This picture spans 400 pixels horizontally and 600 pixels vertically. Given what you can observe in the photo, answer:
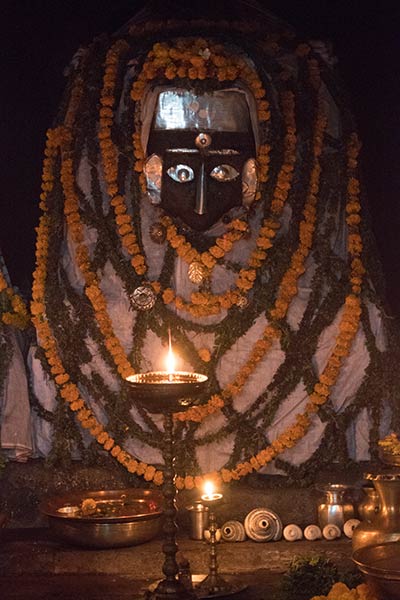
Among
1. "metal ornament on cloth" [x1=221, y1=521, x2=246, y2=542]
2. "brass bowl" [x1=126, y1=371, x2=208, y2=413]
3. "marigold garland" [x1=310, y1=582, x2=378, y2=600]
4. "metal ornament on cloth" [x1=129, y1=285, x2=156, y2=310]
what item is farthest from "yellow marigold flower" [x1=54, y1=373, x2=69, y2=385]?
"marigold garland" [x1=310, y1=582, x2=378, y2=600]

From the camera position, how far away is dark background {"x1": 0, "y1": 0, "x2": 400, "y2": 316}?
27.3 feet

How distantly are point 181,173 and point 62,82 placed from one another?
→ 1.48m

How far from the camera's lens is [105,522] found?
254 inches

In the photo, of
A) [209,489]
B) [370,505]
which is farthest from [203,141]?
[370,505]

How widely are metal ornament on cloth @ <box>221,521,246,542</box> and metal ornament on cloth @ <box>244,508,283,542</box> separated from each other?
0.04m

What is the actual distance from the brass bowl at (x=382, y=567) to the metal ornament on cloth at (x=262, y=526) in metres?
1.63

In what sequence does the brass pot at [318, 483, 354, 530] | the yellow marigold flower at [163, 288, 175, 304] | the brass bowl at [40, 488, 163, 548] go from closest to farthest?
the brass bowl at [40, 488, 163, 548] < the brass pot at [318, 483, 354, 530] < the yellow marigold flower at [163, 288, 175, 304]

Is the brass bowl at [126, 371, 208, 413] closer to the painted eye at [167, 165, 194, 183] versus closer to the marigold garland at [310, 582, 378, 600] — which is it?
the marigold garland at [310, 582, 378, 600]

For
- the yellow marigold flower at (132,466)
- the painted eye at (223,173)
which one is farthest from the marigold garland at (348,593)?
the painted eye at (223,173)

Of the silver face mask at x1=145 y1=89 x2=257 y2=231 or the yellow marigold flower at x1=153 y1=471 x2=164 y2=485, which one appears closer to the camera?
the yellow marigold flower at x1=153 y1=471 x2=164 y2=485

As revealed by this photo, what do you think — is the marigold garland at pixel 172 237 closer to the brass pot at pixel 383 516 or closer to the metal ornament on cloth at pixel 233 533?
the metal ornament on cloth at pixel 233 533

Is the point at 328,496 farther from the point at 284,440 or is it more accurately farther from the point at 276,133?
the point at 276,133

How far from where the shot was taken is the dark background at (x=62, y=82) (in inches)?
327

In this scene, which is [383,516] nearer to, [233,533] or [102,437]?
[233,533]
